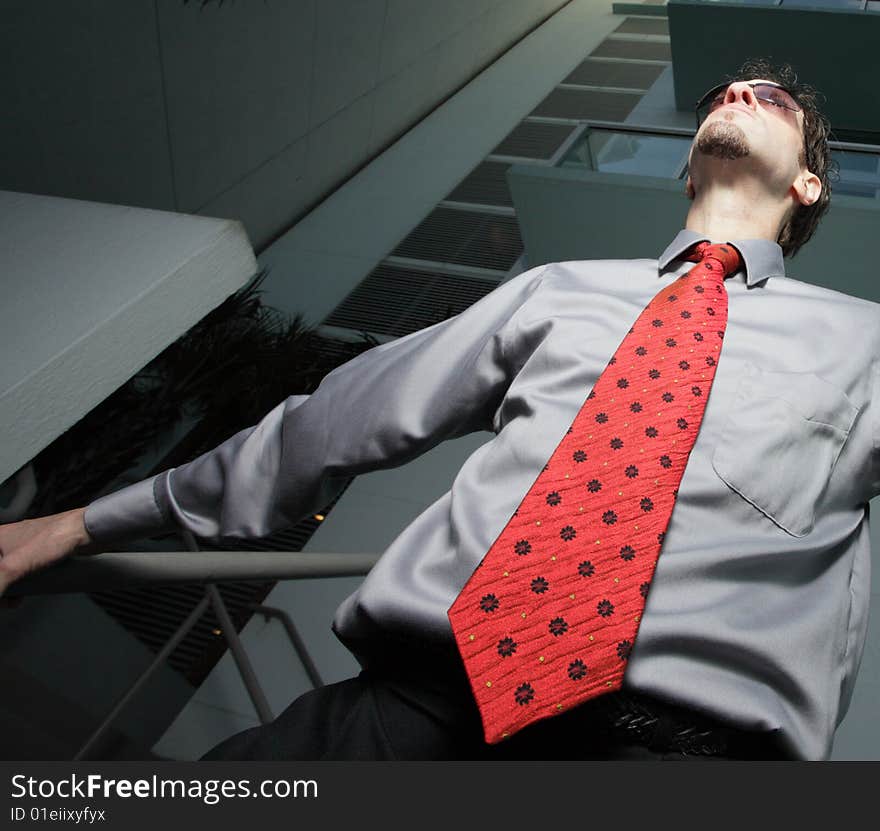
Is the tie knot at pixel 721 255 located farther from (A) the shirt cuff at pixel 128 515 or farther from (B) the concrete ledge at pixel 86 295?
(A) the shirt cuff at pixel 128 515

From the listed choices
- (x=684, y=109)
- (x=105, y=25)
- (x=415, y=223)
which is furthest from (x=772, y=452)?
(x=684, y=109)

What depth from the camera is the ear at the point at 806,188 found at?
1.60m

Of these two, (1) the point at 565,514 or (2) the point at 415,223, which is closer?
(1) the point at 565,514

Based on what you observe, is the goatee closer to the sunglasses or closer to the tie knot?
the sunglasses

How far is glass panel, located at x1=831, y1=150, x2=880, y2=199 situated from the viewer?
362cm

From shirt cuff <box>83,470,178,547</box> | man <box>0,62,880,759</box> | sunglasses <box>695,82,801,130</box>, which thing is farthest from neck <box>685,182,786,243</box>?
shirt cuff <box>83,470,178,547</box>

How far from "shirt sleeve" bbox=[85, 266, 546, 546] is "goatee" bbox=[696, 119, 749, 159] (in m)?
0.52

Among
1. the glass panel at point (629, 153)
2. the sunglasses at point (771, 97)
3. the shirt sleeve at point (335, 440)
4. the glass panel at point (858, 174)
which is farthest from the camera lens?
the glass panel at point (629, 153)

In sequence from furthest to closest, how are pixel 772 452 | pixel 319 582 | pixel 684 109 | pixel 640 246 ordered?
pixel 684 109 → pixel 640 246 → pixel 319 582 → pixel 772 452

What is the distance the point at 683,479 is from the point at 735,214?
0.64 metres

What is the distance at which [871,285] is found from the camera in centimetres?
362

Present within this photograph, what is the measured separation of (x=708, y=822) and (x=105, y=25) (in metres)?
3.96

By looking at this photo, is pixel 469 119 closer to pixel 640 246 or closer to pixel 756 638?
pixel 640 246

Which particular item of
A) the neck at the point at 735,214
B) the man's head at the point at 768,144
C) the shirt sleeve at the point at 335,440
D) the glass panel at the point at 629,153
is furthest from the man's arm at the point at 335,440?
the glass panel at the point at 629,153
